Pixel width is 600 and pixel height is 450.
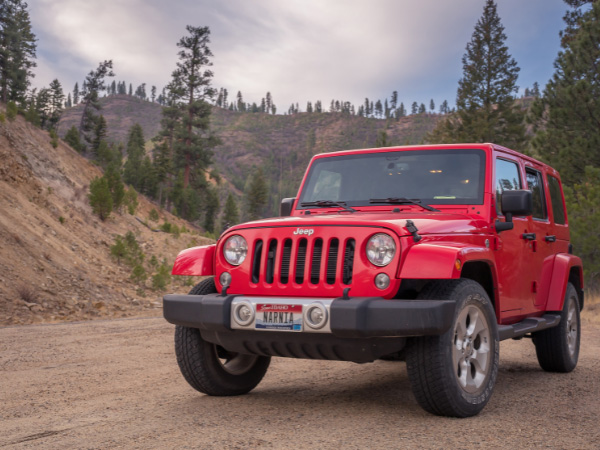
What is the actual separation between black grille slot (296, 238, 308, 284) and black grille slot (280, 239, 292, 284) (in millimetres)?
64

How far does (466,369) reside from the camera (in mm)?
4402

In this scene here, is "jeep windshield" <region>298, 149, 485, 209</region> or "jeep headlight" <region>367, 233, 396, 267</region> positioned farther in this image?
"jeep windshield" <region>298, 149, 485, 209</region>

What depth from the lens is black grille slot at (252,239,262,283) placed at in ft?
15.1

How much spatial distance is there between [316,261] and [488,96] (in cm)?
4141

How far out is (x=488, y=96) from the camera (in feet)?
141

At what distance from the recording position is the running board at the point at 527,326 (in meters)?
5.11

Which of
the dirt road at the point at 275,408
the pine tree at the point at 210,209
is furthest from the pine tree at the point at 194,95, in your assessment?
the dirt road at the point at 275,408

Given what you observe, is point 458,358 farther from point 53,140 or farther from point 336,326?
point 53,140

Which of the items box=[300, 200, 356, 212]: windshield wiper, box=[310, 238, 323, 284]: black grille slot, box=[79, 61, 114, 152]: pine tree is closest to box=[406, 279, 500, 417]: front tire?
box=[310, 238, 323, 284]: black grille slot

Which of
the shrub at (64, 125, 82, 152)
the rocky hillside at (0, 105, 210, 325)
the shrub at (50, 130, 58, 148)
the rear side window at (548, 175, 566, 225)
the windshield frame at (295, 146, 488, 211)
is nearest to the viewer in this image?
the windshield frame at (295, 146, 488, 211)

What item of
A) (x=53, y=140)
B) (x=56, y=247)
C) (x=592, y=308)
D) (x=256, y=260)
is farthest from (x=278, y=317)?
(x=53, y=140)

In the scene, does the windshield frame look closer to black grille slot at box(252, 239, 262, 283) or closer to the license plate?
black grille slot at box(252, 239, 262, 283)

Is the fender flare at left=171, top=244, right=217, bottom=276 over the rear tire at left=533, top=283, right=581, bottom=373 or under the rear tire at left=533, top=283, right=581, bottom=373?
over

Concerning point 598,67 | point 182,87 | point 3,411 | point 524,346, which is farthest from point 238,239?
point 182,87
